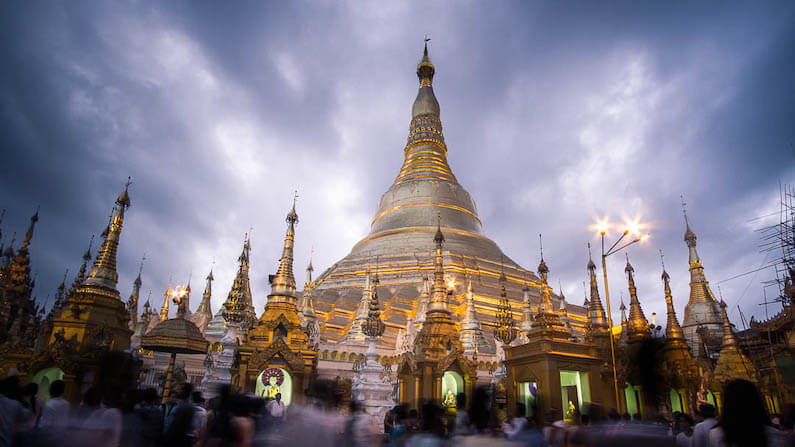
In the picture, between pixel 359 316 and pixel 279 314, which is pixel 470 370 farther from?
pixel 359 316

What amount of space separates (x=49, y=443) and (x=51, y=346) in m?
10.9

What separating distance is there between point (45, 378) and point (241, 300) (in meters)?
11.0

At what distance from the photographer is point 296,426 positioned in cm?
577

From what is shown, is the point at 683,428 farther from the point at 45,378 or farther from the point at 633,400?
the point at 45,378

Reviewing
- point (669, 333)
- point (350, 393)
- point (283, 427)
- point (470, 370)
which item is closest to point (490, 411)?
point (283, 427)

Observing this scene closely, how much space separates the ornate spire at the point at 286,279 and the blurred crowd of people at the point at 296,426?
10.4m

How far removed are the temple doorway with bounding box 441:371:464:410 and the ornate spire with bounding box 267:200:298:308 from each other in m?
6.35

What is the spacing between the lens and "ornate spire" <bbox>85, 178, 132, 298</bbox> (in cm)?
1630

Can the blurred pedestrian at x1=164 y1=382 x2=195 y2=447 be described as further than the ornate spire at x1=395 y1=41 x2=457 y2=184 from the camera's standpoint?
No

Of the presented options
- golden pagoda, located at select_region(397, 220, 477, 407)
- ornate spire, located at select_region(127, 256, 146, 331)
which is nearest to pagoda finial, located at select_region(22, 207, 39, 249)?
ornate spire, located at select_region(127, 256, 146, 331)

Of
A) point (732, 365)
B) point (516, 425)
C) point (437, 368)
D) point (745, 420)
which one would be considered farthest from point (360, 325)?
point (745, 420)

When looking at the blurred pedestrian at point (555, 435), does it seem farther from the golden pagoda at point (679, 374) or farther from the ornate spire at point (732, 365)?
the ornate spire at point (732, 365)

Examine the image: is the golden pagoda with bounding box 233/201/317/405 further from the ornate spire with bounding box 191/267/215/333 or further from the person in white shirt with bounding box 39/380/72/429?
the ornate spire with bounding box 191/267/215/333

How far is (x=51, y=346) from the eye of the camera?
13.5 m
